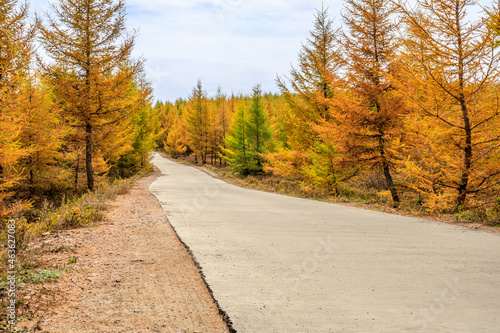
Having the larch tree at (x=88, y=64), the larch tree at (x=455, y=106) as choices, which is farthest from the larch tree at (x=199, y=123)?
the larch tree at (x=455, y=106)

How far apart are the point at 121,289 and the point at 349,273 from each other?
135 inches

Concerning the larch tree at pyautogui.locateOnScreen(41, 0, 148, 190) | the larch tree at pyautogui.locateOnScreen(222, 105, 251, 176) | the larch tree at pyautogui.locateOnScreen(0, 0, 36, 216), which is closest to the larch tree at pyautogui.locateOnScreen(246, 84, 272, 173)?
the larch tree at pyautogui.locateOnScreen(222, 105, 251, 176)

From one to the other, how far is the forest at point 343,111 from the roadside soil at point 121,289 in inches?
76.7

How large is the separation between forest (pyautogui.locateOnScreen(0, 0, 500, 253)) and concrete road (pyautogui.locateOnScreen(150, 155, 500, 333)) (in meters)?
2.96

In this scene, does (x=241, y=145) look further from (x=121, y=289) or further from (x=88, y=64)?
(x=121, y=289)

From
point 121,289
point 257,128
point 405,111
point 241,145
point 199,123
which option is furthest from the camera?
point 199,123

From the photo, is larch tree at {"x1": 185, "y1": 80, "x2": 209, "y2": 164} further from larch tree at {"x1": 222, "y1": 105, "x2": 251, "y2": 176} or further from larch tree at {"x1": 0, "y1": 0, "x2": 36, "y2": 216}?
larch tree at {"x1": 0, "y1": 0, "x2": 36, "y2": 216}

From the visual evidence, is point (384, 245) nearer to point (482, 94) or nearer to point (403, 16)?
point (482, 94)

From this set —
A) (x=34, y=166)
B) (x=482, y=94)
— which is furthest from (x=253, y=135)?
(x=482, y=94)

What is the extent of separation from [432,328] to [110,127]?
56.1 feet

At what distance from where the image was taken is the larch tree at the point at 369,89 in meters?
13.5

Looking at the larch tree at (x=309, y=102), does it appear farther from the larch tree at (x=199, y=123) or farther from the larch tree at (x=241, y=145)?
the larch tree at (x=199, y=123)

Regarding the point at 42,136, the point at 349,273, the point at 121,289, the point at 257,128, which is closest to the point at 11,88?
the point at 42,136

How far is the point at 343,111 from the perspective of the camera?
45.4ft
